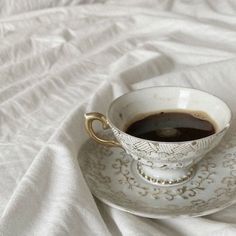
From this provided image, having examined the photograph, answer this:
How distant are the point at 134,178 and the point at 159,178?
26mm

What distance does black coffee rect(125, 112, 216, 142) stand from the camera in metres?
0.42

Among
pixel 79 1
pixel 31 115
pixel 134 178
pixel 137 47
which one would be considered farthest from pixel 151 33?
pixel 134 178

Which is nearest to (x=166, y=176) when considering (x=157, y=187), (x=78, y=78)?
(x=157, y=187)

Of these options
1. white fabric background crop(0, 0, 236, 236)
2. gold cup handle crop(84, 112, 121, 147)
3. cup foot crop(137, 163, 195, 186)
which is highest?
gold cup handle crop(84, 112, 121, 147)

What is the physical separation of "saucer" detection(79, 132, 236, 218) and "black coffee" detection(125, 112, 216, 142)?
0.04m

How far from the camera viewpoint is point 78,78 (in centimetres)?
67

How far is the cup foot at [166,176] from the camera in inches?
16.8

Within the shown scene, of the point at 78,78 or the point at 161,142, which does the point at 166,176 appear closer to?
the point at 161,142

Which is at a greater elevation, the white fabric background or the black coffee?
the black coffee

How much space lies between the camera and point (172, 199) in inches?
15.9

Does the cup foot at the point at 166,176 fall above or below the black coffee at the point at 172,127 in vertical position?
below

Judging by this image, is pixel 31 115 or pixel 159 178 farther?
pixel 31 115

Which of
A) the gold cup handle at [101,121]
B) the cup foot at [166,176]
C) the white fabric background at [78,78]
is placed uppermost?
the gold cup handle at [101,121]

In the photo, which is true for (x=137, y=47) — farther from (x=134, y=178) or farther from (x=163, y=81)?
(x=134, y=178)
